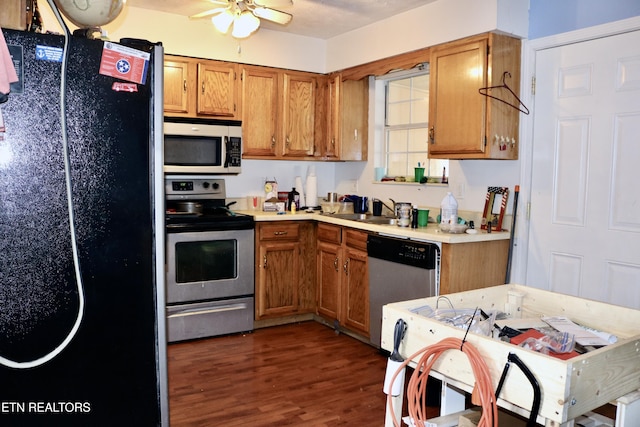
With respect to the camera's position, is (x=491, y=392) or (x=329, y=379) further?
(x=329, y=379)

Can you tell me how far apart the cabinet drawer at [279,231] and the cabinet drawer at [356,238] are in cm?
50

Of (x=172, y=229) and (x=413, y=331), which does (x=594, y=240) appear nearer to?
(x=413, y=331)

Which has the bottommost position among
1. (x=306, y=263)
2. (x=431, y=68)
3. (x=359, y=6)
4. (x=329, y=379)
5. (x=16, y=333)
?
(x=329, y=379)

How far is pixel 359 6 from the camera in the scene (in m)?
3.93

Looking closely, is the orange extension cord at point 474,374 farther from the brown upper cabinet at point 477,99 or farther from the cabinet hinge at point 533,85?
the cabinet hinge at point 533,85

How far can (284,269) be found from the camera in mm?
4398

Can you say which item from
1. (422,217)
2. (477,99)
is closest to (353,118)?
(422,217)

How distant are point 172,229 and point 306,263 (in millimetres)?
1173

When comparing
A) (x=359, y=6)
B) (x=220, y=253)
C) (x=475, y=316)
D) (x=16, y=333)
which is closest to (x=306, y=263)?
(x=220, y=253)

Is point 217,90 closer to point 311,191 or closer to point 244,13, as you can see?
point 244,13

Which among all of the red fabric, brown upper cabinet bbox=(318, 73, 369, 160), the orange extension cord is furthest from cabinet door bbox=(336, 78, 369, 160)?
the orange extension cord

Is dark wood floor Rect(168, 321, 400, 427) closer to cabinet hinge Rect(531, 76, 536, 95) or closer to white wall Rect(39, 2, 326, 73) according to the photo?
cabinet hinge Rect(531, 76, 536, 95)

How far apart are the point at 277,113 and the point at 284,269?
1.34 metres

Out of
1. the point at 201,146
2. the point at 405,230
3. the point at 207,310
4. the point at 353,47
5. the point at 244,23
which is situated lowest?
the point at 207,310
